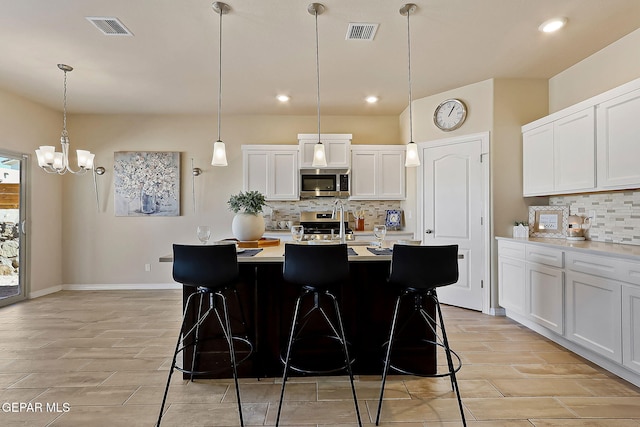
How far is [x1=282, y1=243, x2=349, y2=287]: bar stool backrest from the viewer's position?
2.00 meters

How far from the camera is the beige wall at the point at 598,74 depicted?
2.85m

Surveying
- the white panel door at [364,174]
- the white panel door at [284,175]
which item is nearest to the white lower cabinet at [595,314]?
the white panel door at [364,174]

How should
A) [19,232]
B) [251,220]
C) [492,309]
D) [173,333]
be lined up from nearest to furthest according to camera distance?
[251,220] < [173,333] < [492,309] < [19,232]

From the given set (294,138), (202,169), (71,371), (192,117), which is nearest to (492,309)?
(294,138)

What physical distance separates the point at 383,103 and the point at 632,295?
3501 mm

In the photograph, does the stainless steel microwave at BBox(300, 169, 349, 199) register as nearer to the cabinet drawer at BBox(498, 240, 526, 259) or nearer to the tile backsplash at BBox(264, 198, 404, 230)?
the tile backsplash at BBox(264, 198, 404, 230)

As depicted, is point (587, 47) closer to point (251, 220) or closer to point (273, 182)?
point (251, 220)

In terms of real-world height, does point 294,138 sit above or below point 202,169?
above

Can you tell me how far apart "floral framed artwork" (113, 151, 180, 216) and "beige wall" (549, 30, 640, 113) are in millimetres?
5112

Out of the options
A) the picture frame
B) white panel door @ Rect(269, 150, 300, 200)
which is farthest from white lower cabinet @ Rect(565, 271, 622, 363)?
white panel door @ Rect(269, 150, 300, 200)

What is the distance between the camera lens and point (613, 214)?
2.96 meters

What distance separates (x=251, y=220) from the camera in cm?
279

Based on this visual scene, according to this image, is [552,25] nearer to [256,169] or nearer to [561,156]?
[561,156]

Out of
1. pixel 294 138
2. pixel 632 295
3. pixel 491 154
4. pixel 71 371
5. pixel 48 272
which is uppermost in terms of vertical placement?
pixel 294 138
